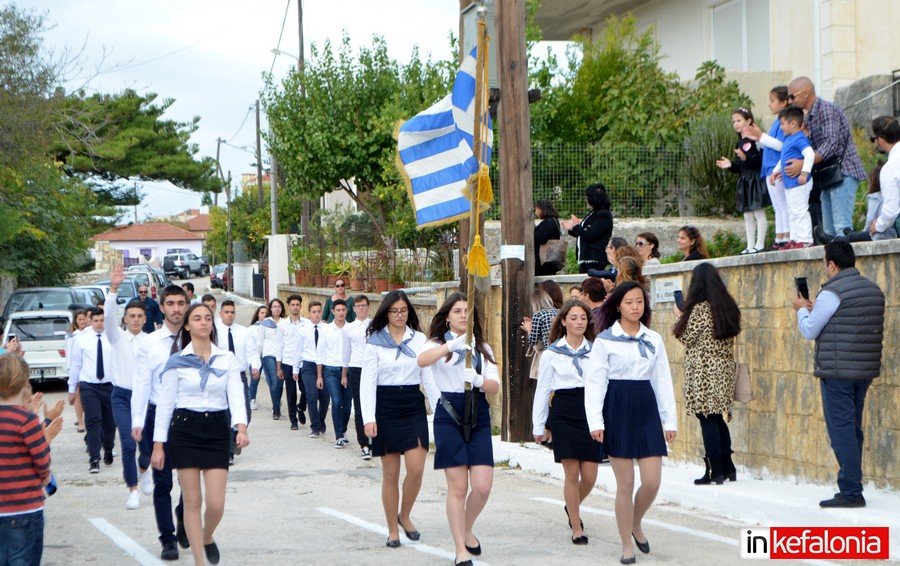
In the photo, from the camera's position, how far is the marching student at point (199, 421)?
758cm

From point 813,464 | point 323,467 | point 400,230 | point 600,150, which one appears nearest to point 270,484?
point 323,467

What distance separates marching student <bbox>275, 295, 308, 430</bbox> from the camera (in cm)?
1738

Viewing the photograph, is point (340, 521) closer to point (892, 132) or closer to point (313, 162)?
point (892, 132)

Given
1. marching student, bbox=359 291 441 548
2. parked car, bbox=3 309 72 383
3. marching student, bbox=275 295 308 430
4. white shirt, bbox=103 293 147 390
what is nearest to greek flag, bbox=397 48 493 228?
marching student, bbox=359 291 441 548

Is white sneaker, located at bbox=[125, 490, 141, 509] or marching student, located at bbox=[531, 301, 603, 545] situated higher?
marching student, located at bbox=[531, 301, 603, 545]

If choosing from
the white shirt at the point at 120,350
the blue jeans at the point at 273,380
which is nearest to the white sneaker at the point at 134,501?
the white shirt at the point at 120,350

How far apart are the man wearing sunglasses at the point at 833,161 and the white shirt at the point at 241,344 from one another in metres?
5.96

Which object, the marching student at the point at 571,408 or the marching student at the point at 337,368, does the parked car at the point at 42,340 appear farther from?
the marching student at the point at 571,408

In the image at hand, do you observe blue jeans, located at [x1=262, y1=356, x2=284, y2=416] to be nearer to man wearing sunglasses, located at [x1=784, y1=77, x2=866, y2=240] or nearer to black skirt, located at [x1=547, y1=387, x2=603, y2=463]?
man wearing sunglasses, located at [x1=784, y1=77, x2=866, y2=240]

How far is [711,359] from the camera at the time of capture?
32.1 ft

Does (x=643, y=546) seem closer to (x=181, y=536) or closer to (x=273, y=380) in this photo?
(x=181, y=536)

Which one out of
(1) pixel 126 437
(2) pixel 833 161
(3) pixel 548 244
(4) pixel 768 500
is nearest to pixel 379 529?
(4) pixel 768 500

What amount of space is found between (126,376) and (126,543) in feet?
11.3

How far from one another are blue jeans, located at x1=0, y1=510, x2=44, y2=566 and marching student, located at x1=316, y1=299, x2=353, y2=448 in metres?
8.67
